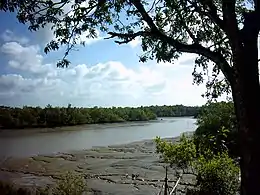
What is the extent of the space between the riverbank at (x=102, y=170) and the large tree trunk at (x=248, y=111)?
38.9 ft

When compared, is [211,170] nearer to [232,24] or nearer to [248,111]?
[248,111]

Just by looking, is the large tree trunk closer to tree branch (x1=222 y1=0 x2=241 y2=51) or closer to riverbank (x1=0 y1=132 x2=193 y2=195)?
tree branch (x1=222 y1=0 x2=241 y2=51)

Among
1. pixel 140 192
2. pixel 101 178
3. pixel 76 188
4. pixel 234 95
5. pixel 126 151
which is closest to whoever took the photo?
pixel 234 95

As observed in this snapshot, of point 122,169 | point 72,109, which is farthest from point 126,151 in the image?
point 72,109

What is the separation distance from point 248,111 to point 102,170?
2376 centimetres

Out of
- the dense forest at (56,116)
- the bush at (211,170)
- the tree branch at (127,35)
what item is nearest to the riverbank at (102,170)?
the bush at (211,170)

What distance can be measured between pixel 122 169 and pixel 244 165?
77.8ft

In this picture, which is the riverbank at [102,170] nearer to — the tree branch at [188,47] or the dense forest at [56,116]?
the tree branch at [188,47]

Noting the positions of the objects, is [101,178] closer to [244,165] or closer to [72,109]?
[244,165]

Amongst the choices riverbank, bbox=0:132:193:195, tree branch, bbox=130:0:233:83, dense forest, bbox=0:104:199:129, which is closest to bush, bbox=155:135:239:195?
riverbank, bbox=0:132:193:195

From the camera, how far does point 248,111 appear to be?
5406mm

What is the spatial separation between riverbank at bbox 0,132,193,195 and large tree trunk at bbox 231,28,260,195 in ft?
38.9

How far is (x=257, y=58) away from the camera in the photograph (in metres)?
5.58

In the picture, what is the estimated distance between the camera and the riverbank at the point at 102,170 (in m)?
21.9
